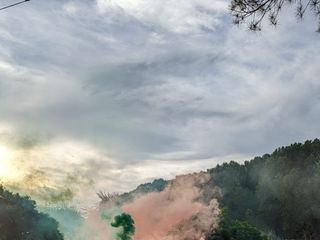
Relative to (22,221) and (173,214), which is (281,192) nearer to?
(22,221)

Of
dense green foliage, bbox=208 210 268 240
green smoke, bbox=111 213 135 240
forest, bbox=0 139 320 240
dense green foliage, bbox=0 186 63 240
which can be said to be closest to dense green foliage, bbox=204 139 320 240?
forest, bbox=0 139 320 240

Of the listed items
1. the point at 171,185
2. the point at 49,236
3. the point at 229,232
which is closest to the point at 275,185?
the point at 49,236

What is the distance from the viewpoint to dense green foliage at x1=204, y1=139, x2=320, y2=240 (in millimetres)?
72688

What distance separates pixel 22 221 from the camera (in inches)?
2414

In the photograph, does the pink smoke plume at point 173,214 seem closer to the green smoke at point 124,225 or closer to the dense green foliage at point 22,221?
the green smoke at point 124,225

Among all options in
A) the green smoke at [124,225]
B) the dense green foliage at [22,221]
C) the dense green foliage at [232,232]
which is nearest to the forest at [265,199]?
the dense green foliage at [22,221]

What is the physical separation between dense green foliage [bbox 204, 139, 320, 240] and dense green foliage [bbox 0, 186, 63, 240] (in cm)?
3296

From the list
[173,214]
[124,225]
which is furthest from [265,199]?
[124,225]

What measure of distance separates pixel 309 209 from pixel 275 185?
773 cm

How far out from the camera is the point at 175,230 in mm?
32031

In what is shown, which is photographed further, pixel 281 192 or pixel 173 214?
pixel 281 192

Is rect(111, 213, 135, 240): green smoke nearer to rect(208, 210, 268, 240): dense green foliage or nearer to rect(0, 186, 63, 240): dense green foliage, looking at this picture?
rect(208, 210, 268, 240): dense green foliage

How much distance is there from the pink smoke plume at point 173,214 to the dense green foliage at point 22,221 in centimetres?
3030

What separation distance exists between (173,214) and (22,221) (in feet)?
113
